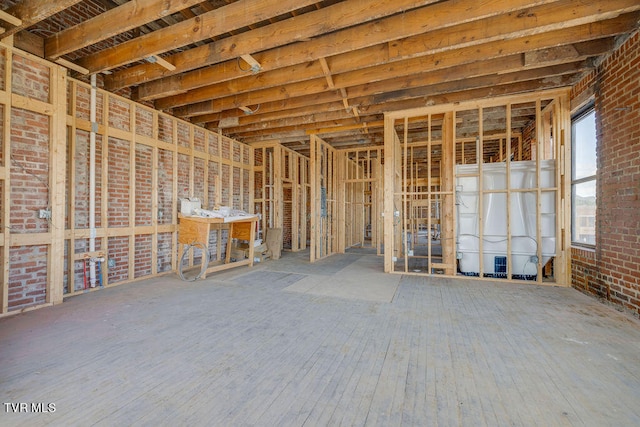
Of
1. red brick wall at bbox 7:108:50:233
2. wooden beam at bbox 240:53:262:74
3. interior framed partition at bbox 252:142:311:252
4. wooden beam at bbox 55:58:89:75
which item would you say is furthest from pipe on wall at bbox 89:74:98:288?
interior framed partition at bbox 252:142:311:252

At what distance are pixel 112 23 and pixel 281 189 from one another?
5063 millimetres

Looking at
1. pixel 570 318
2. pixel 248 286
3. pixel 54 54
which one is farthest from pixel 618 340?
pixel 54 54

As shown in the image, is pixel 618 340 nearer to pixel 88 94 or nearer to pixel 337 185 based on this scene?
pixel 337 185

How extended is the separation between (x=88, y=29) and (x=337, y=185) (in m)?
5.80

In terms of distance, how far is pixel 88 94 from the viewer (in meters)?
4.05

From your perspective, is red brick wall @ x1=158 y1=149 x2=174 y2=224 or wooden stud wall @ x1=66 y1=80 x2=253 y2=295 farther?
red brick wall @ x1=158 y1=149 x2=174 y2=224

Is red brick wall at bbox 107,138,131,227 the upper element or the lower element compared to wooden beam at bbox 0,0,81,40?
lower

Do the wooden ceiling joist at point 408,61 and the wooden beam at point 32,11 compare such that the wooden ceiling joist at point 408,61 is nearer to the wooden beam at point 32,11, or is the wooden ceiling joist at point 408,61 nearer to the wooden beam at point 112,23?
the wooden beam at point 112,23

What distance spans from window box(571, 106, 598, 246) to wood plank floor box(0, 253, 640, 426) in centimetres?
122

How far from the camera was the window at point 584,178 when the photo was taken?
12.9ft

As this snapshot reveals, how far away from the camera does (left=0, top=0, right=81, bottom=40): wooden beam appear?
2.66 m

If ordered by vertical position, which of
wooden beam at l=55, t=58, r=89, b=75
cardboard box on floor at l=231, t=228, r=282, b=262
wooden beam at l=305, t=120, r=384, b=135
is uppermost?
wooden beam at l=55, t=58, r=89, b=75

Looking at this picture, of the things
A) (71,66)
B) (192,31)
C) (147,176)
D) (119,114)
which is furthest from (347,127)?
(71,66)

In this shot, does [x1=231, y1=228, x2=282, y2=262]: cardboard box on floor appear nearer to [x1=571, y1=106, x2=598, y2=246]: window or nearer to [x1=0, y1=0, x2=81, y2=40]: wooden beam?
[x1=0, y1=0, x2=81, y2=40]: wooden beam
